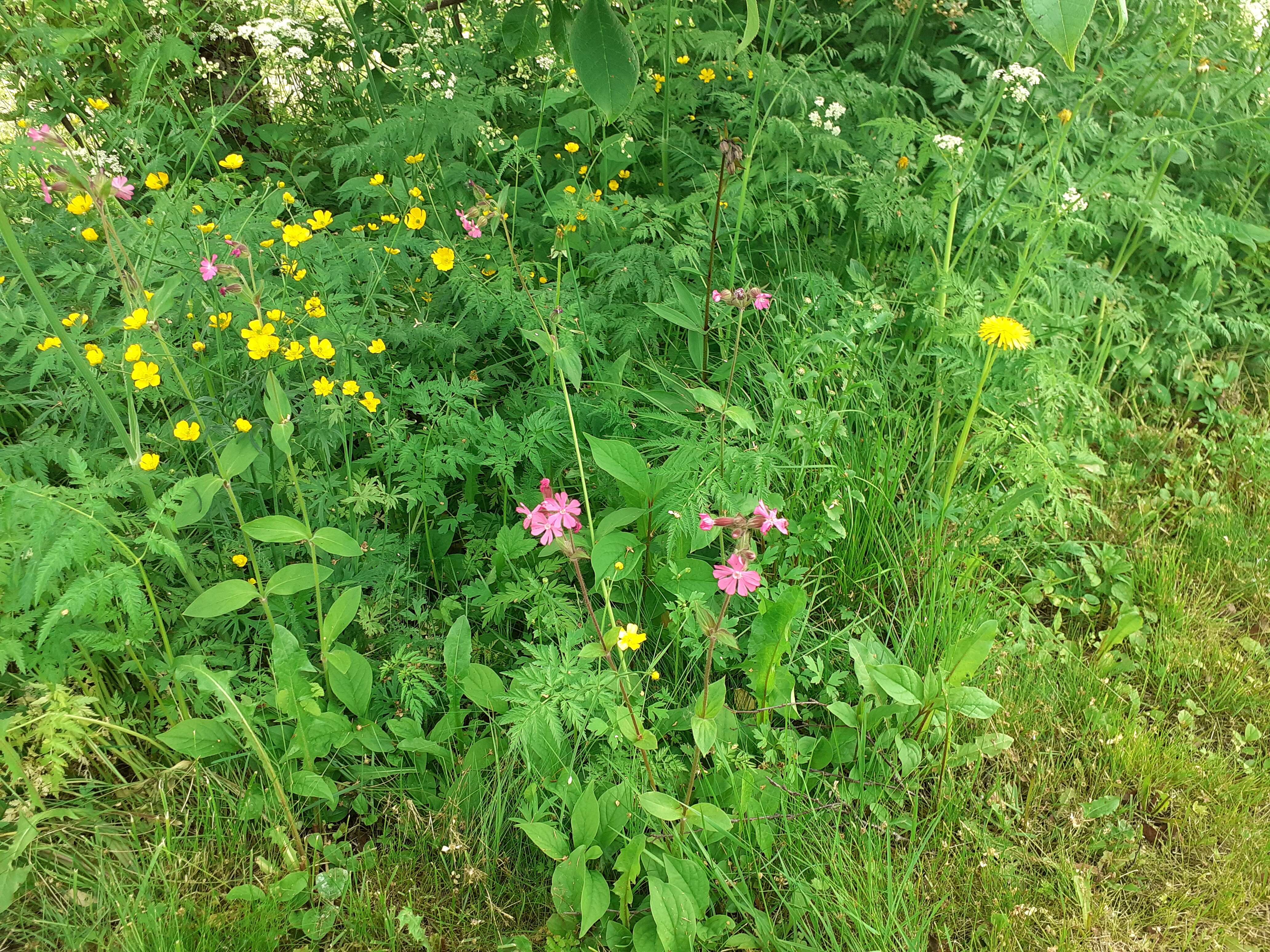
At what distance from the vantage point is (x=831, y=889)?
4.68 ft

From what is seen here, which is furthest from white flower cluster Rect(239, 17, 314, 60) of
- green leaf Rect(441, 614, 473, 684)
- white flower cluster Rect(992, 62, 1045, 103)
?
white flower cluster Rect(992, 62, 1045, 103)

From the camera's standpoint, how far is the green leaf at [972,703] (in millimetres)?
1604

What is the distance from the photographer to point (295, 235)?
1.85 meters

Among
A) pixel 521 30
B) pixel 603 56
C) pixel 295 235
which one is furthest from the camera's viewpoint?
pixel 295 235

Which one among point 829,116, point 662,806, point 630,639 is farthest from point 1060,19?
point 829,116

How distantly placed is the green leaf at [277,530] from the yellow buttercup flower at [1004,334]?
153cm

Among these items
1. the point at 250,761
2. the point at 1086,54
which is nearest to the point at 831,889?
the point at 250,761

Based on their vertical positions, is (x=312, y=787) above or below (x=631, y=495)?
below

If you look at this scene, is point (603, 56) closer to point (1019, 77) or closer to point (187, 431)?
point (187, 431)

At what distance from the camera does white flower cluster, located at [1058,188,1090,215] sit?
2.09 meters

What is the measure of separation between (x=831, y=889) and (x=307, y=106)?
10.6 feet

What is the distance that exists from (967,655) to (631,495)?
77 cm

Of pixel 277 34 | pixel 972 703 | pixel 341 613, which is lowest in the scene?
pixel 972 703

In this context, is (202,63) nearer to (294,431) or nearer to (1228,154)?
(294,431)
